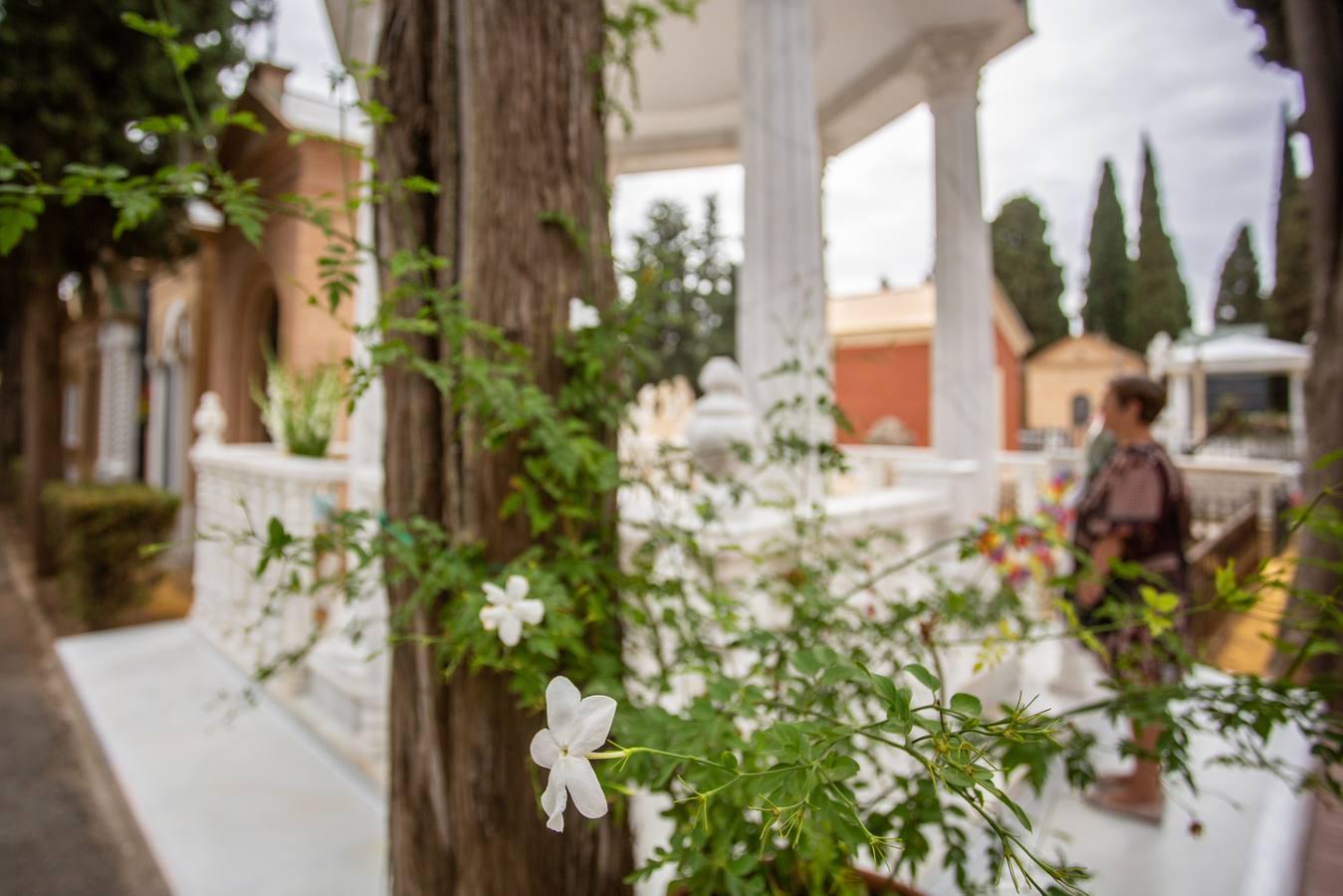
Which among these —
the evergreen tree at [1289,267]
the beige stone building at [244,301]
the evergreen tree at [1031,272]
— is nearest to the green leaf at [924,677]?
the beige stone building at [244,301]

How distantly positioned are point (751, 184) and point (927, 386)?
1202cm

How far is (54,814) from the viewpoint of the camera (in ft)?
9.69

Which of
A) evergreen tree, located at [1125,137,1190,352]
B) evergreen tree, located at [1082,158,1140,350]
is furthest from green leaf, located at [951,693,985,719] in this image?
evergreen tree, located at [1082,158,1140,350]

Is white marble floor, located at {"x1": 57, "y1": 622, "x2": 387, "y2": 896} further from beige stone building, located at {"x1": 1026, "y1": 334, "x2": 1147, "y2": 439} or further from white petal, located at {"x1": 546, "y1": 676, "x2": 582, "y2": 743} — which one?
beige stone building, located at {"x1": 1026, "y1": 334, "x2": 1147, "y2": 439}

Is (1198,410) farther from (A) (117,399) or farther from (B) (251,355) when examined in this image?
(A) (117,399)

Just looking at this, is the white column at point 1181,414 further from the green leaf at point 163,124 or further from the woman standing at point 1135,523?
the green leaf at point 163,124

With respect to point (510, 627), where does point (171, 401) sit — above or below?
above

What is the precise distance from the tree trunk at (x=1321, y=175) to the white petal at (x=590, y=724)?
3153 mm

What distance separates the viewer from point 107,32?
7.27 m

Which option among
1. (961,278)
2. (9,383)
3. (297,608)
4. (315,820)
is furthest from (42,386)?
(961,278)

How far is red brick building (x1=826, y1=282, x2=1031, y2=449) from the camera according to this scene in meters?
14.6

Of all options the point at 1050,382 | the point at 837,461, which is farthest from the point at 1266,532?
the point at 1050,382

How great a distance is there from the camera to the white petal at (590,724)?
0.47m

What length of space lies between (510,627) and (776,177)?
3.05 metres
